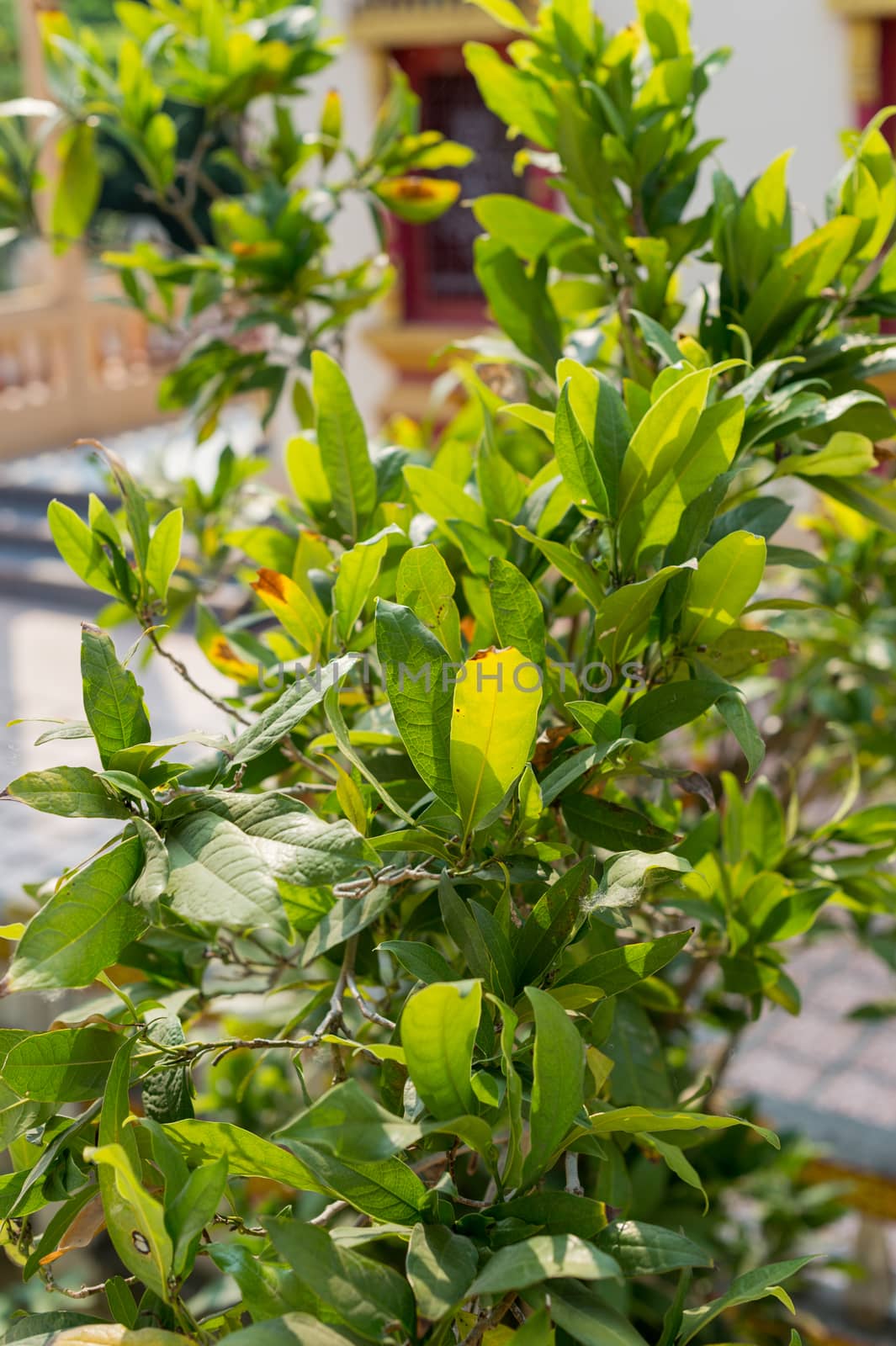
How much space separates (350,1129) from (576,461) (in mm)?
304

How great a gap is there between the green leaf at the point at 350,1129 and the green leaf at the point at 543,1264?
5 centimetres

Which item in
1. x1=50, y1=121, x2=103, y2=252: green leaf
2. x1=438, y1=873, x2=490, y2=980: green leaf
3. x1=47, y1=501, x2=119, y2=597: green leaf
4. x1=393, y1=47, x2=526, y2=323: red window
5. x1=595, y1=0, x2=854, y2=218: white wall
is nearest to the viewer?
x1=438, y1=873, x2=490, y2=980: green leaf

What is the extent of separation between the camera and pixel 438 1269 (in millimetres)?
412

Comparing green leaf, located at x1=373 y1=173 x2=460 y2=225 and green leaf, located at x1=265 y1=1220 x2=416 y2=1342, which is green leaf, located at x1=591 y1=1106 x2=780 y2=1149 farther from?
green leaf, located at x1=373 y1=173 x2=460 y2=225

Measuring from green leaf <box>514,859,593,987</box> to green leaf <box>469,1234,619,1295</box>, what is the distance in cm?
12

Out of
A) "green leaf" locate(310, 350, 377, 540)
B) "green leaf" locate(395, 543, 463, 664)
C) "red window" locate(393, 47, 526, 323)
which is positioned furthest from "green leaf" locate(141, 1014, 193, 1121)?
"red window" locate(393, 47, 526, 323)

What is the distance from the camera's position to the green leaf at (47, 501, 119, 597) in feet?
1.99

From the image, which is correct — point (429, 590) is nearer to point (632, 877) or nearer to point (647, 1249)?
point (632, 877)

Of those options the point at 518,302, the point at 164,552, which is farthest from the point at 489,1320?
the point at 518,302

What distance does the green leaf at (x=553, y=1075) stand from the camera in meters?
0.42

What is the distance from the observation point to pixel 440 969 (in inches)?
19.3

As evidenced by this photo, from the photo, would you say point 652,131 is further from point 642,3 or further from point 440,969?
point 440,969

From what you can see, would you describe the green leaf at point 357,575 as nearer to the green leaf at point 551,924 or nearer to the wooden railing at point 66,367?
the green leaf at point 551,924

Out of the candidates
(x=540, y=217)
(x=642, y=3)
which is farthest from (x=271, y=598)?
(x=642, y=3)
